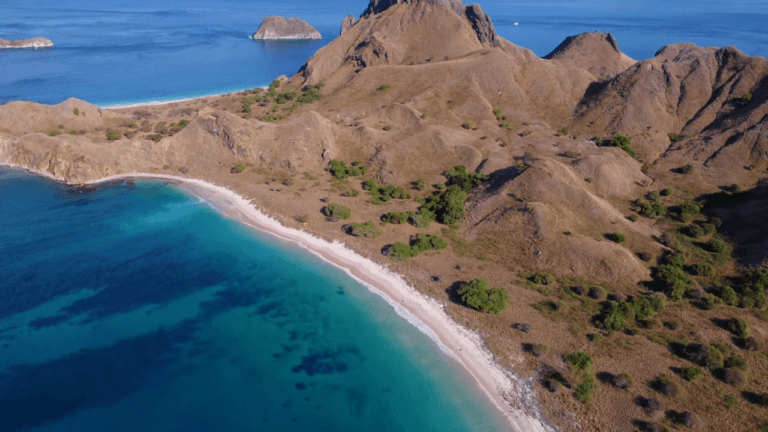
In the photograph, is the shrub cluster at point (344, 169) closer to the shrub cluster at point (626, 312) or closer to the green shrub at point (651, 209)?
the green shrub at point (651, 209)

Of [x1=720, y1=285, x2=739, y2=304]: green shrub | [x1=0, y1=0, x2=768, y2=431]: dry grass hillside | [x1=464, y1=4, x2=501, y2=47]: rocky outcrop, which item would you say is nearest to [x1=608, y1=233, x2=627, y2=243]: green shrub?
[x1=0, y1=0, x2=768, y2=431]: dry grass hillside

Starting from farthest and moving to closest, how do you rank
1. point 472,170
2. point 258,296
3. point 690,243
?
point 472,170
point 690,243
point 258,296

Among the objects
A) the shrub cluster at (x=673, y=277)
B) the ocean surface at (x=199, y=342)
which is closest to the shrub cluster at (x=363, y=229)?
the ocean surface at (x=199, y=342)

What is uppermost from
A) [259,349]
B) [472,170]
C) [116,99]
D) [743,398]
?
[116,99]

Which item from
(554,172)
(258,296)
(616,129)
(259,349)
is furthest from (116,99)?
(616,129)

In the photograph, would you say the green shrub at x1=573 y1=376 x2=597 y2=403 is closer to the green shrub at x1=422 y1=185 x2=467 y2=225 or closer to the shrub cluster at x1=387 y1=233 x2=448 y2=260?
the shrub cluster at x1=387 y1=233 x2=448 y2=260

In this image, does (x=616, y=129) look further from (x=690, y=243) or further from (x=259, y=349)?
(x=259, y=349)
